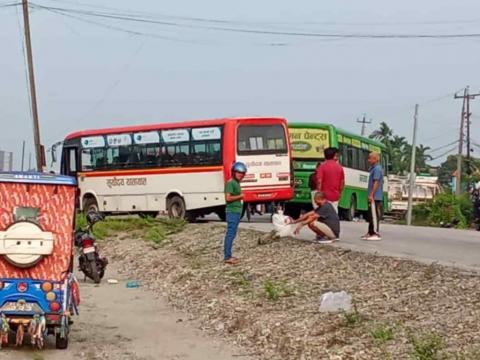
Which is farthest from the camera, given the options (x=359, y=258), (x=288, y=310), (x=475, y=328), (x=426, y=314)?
(x=359, y=258)

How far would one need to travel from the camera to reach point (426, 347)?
776cm

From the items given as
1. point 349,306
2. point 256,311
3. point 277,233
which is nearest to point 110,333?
point 256,311

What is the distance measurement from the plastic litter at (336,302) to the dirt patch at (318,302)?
5.0 inches

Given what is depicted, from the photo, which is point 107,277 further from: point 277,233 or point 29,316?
point 29,316

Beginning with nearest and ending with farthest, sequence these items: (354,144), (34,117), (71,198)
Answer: (71,198), (354,144), (34,117)

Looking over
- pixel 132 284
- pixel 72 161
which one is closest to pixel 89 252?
Answer: pixel 132 284

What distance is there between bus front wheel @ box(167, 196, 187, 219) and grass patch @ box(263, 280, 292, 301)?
47.6 ft

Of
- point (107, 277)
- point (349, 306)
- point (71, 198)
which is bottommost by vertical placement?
point (107, 277)

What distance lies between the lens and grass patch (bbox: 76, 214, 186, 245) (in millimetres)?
24562

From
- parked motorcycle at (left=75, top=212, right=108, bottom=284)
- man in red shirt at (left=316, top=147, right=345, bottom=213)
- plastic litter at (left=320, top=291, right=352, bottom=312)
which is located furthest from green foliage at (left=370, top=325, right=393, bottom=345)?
parked motorcycle at (left=75, top=212, right=108, bottom=284)

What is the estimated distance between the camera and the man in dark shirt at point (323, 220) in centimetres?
1609

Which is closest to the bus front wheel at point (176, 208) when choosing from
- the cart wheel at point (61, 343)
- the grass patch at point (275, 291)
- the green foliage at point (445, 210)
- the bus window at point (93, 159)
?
the bus window at point (93, 159)

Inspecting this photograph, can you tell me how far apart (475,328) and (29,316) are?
15.9ft

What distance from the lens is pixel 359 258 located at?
13.7 meters
